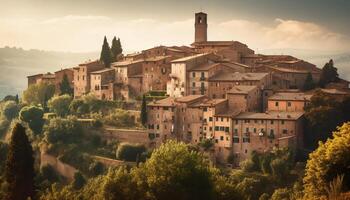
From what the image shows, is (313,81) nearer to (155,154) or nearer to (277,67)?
(277,67)

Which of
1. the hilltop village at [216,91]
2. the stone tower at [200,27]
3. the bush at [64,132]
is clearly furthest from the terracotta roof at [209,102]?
the stone tower at [200,27]

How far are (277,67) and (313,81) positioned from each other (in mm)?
3782

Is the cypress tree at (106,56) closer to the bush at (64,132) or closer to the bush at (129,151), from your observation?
the bush at (64,132)

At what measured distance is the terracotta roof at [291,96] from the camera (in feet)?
147

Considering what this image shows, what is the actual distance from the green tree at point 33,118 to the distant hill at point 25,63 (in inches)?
3753

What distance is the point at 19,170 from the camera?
111 feet

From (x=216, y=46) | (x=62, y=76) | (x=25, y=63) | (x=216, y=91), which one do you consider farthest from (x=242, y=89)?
(x=25, y=63)

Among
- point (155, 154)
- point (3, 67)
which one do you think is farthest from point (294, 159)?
point (3, 67)

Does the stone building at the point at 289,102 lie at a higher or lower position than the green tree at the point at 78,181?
higher

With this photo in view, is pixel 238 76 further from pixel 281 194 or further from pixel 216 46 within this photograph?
pixel 281 194

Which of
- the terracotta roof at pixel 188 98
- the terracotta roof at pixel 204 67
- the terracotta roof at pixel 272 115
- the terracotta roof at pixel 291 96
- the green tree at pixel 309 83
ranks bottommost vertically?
the terracotta roof at pixel 272 115

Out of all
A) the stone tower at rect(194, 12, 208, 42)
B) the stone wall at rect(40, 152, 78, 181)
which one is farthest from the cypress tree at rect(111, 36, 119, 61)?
the stone wall at rect(40, 152, 78, 181)

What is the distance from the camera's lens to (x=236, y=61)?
56.7m

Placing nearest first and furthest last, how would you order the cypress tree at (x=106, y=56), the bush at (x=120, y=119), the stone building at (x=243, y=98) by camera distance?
the stone building at (x=243, y=98) < the bush at (x=120, y=119) < the cypress tree at (x=106, y=56)
